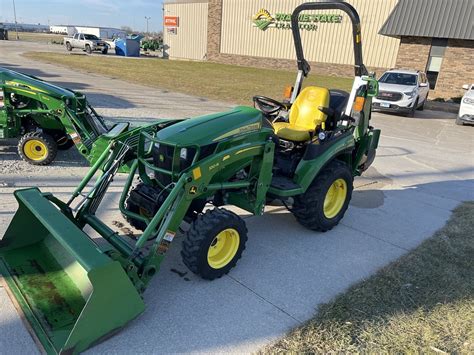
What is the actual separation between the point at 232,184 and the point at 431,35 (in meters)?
17.5

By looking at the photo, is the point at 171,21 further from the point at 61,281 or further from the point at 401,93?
the point at 61,281

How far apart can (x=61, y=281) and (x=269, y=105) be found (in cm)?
313

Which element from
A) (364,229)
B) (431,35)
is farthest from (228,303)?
(431,35)

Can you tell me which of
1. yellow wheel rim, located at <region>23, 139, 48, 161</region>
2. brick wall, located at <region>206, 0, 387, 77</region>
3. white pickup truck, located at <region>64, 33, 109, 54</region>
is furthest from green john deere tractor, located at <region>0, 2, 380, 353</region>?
white pickup truck, located at <region>64, 33, 109, 54</region>

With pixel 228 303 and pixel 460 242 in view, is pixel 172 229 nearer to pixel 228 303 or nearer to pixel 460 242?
pixel 228 303

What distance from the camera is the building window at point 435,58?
18.0m

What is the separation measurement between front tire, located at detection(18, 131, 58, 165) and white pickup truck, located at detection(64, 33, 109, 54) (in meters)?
32.5

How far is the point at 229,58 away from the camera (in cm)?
2964

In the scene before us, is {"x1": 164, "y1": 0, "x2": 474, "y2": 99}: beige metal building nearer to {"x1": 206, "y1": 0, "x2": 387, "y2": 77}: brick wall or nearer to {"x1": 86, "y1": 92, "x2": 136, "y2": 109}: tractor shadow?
{"x1": 206, "y1": 0, "x2": 387, "y2": 77}: brick wall

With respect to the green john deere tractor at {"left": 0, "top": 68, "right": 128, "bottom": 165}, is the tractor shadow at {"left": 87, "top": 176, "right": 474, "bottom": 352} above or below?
below

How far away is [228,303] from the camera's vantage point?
3080 millimetres

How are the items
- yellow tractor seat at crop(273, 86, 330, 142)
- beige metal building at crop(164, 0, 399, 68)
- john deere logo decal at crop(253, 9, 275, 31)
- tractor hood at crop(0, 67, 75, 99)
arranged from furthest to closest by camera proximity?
john deere logo decal at crop(253, 9, 275, 31)
beige metal building at crop(164, 0, 399, 68)
tractor hood at crop(0, 67, 75, 99)
yellow tractor seat at crop(273, 86, 330, 142)

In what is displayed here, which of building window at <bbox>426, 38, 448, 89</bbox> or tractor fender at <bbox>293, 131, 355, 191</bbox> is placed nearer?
tractor fender at <bbox>293, 131, 355, 191</bbox>

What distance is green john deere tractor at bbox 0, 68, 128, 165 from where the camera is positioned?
17.6 ft
